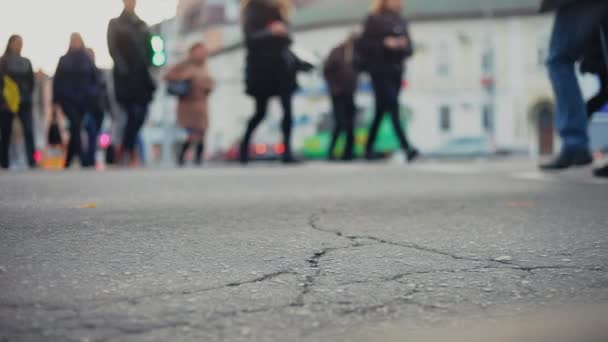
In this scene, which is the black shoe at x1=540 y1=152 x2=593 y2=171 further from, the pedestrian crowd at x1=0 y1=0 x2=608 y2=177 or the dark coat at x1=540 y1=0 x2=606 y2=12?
the pedestrian crowd at x1=0 y1=0 x2=608 y2=177

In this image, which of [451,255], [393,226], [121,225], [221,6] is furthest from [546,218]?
[221,6]

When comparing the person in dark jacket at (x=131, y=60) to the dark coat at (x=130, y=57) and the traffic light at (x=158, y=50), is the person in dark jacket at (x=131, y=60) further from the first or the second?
the traffic light at (x=158, y=50)

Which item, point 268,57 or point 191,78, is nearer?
point 268,57

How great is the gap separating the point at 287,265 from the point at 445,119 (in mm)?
32935

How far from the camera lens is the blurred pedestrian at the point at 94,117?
27.6 ft

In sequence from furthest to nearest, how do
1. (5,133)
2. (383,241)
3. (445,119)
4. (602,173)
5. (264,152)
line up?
(445,119), (264,152), (5,133), (602,173), (383,241)

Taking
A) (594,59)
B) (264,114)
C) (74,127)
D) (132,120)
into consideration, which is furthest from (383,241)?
(74,127)

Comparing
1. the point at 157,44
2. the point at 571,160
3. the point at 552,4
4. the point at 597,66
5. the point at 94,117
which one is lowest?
the point at 571,160

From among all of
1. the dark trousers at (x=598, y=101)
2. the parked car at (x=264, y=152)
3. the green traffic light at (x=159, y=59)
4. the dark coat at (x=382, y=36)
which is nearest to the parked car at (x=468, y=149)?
the parked car at (x=264, y=152)

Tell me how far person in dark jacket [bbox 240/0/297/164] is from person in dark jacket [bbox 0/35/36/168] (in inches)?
119

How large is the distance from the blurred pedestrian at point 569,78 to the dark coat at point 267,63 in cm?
344

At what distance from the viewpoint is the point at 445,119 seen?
111 ft

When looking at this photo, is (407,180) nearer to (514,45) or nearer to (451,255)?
(451,255)

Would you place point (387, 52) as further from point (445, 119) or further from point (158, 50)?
point (445, 119)
